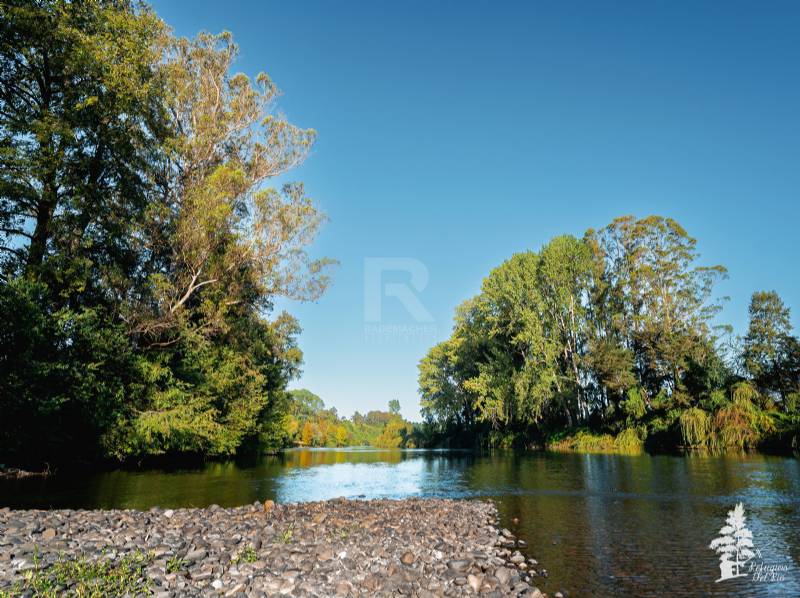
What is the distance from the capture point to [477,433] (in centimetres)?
6544

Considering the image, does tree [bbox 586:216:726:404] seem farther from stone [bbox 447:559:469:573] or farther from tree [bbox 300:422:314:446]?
tree [bbox 300:422:314:446]

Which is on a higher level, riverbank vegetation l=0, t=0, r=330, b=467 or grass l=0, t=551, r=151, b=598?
riverbank vegetation l=0, t=0, r=330, b=467

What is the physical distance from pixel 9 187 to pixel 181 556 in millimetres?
16806

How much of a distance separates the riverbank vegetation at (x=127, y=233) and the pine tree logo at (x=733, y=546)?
20.6m

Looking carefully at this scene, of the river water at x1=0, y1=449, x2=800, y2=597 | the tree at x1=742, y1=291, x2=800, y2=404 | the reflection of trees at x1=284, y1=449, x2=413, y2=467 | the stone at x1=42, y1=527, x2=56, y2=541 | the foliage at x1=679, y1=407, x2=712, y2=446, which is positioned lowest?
the reflection of trees at x1=284, y1=449, x2=413, y2=467

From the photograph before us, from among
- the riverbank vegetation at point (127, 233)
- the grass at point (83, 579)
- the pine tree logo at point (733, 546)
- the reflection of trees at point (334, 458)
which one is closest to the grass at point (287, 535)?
the grass at point (83, 579)

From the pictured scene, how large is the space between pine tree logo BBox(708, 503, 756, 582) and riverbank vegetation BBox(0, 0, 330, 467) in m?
20.6

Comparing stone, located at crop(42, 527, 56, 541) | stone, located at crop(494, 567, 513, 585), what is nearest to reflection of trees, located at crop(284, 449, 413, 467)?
stone, located at crop(42, 527, 56, 541)

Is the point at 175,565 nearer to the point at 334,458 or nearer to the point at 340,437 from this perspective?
the point at 334,458

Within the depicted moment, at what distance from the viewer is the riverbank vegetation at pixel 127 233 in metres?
18.7

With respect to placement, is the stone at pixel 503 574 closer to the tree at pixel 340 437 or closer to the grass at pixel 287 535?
the grass at pixel 287 535

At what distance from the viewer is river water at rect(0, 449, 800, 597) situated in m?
7.83

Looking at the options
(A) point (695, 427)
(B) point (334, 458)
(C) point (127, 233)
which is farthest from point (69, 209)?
(A) point (695, 427)

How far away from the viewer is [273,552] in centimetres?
804
